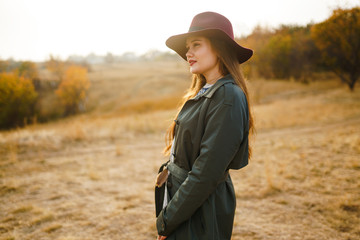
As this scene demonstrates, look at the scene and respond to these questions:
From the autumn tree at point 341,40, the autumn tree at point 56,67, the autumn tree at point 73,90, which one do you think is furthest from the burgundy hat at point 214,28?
the autumn tree at point 56,67

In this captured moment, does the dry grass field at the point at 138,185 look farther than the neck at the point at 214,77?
Yes

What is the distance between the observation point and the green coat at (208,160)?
131 centimetres

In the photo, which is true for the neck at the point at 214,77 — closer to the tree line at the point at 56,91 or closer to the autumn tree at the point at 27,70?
the tree line at the point at 56,91

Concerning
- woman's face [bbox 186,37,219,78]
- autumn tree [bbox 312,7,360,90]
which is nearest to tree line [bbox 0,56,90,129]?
woman's face [bbox 186,37,219,78]

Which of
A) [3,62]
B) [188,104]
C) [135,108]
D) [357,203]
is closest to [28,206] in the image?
[188,104]

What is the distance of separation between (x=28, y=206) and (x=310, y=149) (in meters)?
8.18

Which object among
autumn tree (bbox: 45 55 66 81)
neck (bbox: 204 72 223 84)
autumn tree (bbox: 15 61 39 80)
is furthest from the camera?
autumn tree (bbox: 45 55 66 81)

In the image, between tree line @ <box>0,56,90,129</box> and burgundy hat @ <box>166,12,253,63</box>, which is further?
tree line @ <box>0,56,90,129</box>

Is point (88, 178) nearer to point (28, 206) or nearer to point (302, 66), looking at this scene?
point (28, 206)

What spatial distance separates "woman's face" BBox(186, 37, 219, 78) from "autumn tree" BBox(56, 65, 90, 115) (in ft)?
147

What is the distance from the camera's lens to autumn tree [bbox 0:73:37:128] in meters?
18.9

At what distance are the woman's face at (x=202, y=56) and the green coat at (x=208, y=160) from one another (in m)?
0.18

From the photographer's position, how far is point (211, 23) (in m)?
1.54

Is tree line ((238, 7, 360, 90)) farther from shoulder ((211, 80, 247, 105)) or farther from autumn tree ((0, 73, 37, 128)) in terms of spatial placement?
autumn tree ((0, 73, 37, 128))
